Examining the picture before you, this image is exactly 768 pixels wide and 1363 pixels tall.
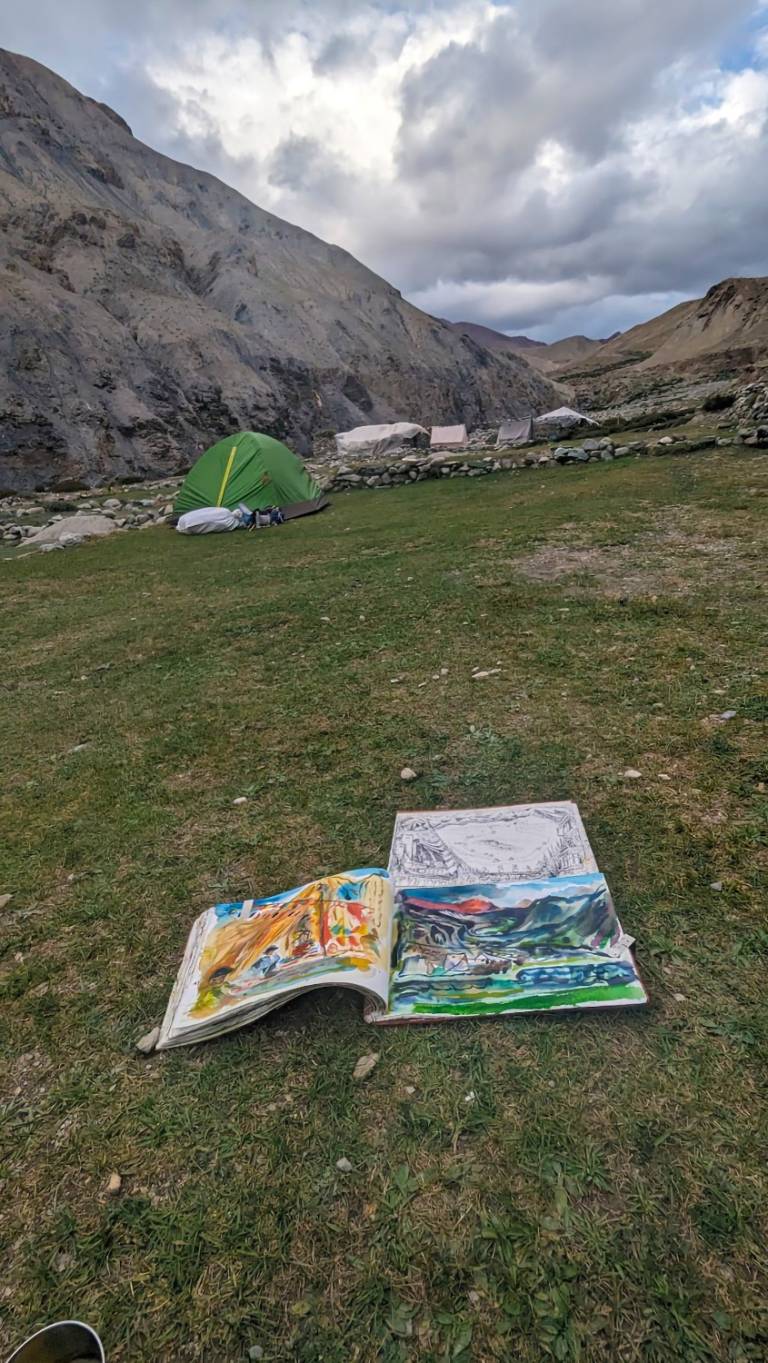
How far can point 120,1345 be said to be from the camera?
152 centimetres

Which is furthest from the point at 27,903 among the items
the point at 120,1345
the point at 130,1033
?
the point at 120,1345

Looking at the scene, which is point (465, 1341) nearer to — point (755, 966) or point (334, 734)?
point (755, 966)

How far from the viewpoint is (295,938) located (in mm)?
2490

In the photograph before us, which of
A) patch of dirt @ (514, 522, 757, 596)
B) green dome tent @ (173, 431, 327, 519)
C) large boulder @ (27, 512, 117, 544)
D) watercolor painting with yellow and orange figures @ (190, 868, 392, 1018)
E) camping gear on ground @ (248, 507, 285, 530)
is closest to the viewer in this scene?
watercolor painting with yellow and orange figures @ (190, 868, 392, 1018)

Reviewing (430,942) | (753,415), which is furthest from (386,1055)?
(753,415)

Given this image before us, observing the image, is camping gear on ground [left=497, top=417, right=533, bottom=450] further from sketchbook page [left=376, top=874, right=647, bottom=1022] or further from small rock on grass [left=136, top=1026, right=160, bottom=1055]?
small rock on grass [left=136, top=1026, right=160, bottom=1055]

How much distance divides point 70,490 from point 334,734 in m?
27.0

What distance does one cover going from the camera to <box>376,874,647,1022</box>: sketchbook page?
2244mm

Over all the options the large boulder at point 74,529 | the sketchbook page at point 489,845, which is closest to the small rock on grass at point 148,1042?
the sketchbook page at point 489,845

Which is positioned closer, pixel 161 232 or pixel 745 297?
pixel 161 232

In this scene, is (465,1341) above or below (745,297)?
below

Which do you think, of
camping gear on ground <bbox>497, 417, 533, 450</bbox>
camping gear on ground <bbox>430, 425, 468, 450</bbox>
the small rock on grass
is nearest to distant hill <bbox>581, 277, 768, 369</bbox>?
camping gear on ground <bbox>430, 425, 468, 450</bbox>

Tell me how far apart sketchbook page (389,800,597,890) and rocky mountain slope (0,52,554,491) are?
1235 inches

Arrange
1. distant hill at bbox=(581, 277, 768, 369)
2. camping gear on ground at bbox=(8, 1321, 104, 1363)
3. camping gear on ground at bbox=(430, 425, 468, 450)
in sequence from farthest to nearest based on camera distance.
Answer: distant hill at bbox=(581, 277, 768, 369)
camping gear on ground at bbox=(430, 425, 468, 450)
camping gear on ground at bbox=(8, 1321, 104, 1363)
